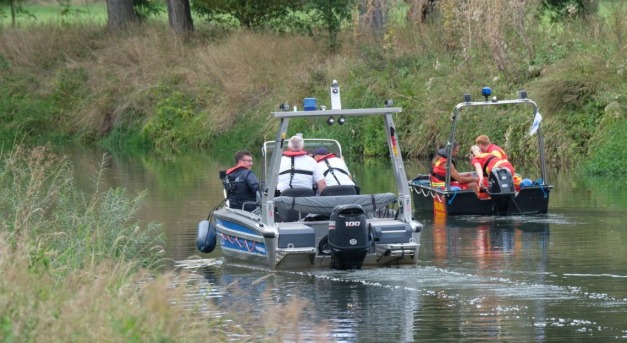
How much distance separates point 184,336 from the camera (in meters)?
9.27

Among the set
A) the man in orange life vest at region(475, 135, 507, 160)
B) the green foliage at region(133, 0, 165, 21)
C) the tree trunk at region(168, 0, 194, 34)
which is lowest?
the man in orange life vest at region(475, 135, 507, 160)

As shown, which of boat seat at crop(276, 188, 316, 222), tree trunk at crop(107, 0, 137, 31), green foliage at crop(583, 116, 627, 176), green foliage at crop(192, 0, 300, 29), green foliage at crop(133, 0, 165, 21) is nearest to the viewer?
boat seat at crop(276, 188, 316, 222)

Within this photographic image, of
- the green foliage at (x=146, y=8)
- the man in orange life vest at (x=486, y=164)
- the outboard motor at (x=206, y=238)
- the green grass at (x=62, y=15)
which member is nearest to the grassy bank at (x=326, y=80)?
the green foliage at (x=146, y=8)

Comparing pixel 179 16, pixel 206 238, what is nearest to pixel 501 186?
pixel 206 238

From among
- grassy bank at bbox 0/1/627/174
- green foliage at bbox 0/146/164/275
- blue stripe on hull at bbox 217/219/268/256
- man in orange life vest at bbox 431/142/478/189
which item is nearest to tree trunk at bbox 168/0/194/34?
grassy bank at bbox 0/1/627/174

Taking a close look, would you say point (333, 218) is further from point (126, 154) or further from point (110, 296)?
point (126, 154)

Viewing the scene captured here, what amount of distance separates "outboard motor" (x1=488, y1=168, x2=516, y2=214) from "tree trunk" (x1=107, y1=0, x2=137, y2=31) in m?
31.0

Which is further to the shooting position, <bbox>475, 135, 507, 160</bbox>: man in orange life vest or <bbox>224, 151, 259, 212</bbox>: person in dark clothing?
<bbox>475, 135, 507, 160</bbox>: man in orange life vest

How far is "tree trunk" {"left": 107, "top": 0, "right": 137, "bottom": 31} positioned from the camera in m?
50.0

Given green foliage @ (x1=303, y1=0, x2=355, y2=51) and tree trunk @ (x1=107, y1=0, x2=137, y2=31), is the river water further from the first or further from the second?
tree trunk @ (x1=107, y1=0, x2=137, y2=31)

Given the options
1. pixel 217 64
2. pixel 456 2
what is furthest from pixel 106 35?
pixel 456 2

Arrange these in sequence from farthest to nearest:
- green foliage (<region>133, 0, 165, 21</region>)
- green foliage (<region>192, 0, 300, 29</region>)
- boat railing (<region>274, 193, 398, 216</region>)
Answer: green foliage (<region>133, 0, 165, 21</region>), green foliage (<region>192, 0, 300, 29</region>), boat railing (<region>274, 193, 398, 216</region>)

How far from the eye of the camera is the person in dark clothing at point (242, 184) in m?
17.2

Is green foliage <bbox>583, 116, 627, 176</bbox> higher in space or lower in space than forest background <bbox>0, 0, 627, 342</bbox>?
lower
